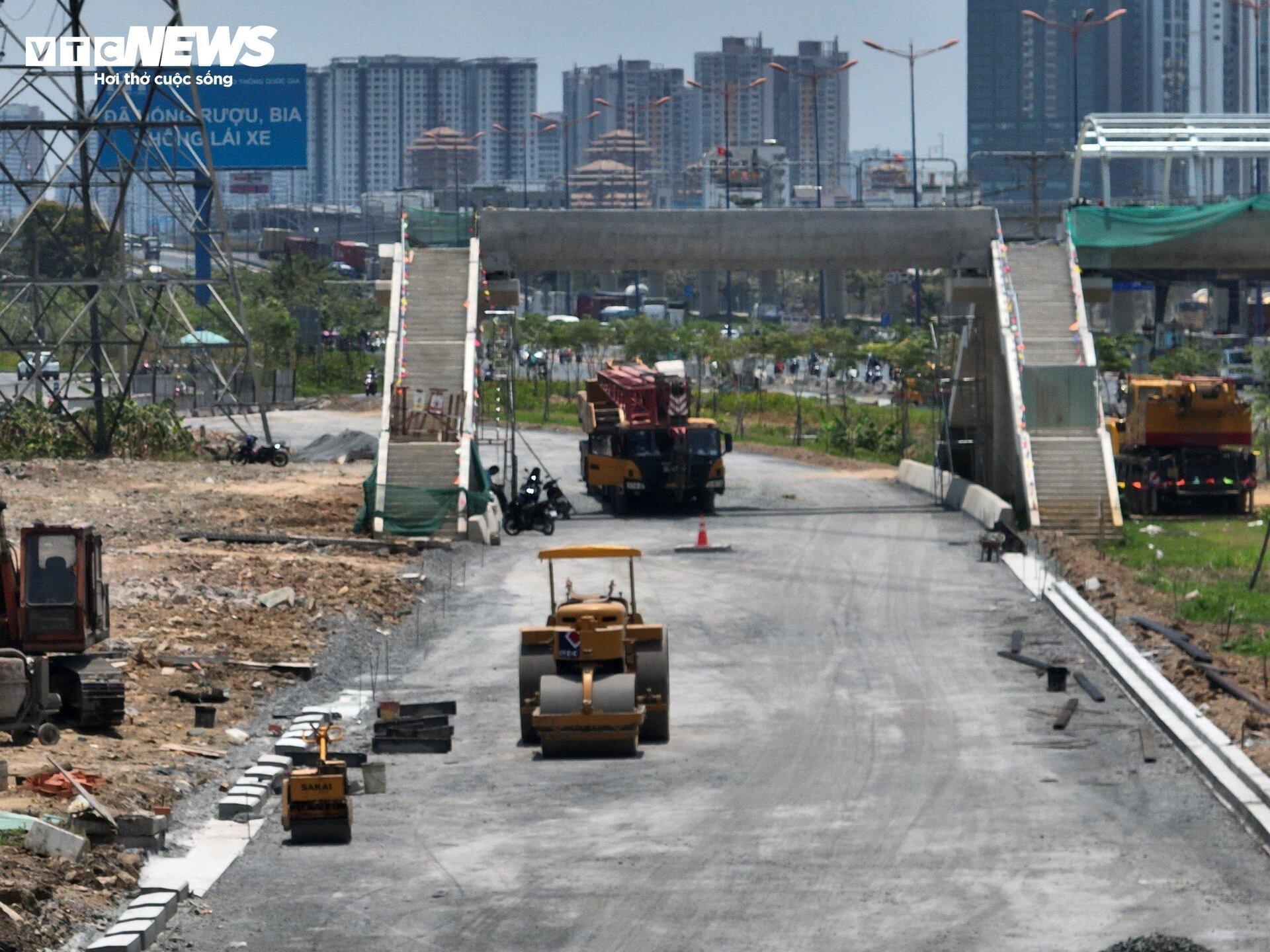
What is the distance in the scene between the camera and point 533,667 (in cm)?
2267

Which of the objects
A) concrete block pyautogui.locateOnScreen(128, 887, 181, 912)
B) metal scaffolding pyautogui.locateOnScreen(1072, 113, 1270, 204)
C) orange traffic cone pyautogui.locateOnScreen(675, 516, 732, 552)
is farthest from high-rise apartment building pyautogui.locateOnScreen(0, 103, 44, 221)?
concrete block pyautogui.locateOnScreen(128, 887, 181, 912)

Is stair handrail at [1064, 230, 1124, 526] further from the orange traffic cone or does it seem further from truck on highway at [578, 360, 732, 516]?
the orange traffic cone

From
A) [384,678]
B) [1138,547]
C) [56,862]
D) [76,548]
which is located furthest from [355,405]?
[56,862]

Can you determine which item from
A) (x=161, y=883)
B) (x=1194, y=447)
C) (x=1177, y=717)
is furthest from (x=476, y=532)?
(x=161, y=883)

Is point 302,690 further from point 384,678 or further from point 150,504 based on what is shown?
point 150,504

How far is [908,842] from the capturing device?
1856cm

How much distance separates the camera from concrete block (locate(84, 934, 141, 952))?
14555mm

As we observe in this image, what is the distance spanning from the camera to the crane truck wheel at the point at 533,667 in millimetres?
22672

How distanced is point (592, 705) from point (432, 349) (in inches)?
1127

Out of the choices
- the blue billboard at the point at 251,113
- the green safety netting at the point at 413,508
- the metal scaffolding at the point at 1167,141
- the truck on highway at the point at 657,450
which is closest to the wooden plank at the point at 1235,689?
the green safety netting at the point at 413,508

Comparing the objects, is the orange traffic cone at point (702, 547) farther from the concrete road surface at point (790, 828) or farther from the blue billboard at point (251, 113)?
the blue billboard at point (251, 113)

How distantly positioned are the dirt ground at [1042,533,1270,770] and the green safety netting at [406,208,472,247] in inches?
790

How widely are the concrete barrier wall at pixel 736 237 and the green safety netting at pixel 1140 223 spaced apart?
2939mm

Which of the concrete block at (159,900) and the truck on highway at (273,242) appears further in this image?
the truck on highway at (273,242)
